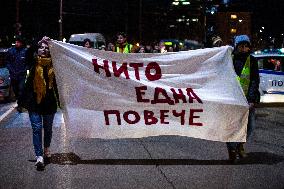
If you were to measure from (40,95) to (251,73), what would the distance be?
312 cm

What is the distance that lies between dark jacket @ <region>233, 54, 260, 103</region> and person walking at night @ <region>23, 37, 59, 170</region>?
2.74 m

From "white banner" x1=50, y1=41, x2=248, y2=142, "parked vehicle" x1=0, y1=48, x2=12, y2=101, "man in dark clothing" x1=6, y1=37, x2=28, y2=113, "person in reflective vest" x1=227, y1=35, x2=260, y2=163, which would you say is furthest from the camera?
"parked vehicle" x1=0, y1=48, x2=12, y2=101

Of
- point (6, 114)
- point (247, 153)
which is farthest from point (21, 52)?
→ point (247, 153)

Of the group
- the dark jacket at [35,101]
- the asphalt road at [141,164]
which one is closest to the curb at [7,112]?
the asphalt road at [141,164]

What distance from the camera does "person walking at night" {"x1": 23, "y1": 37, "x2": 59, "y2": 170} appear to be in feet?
24.9

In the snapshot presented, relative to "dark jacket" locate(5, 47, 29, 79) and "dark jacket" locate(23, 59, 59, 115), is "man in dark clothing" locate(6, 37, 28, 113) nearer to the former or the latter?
"dark jacket" locate(5, 47, 29, 79)

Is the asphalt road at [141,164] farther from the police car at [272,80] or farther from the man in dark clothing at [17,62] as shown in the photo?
the police car at [272,80]

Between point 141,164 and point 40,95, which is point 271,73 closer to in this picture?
point 141,164

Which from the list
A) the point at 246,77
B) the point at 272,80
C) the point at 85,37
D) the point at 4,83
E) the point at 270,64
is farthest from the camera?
the point at 85,37

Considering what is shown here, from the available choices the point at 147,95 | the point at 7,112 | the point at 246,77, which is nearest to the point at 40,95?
the point at 147,95

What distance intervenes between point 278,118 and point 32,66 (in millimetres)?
7917

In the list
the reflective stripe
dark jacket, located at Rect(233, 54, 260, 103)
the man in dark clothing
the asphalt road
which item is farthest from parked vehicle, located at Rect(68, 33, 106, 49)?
the reflective stripe

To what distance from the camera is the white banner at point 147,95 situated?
7.88 meters

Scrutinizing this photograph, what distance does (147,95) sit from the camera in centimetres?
795
